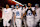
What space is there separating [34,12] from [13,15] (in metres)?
0.79

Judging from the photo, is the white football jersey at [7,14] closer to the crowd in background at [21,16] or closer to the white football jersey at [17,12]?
the crowd in background at [21,16]

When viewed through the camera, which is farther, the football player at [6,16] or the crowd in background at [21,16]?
the football player at [6,16]

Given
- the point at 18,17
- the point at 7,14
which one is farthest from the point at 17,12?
the point at 7,14

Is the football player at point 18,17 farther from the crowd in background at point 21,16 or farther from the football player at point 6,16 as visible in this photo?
the football player at point 6,16

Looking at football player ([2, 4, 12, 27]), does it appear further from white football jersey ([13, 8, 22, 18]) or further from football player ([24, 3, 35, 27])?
football player ([24, 3, 35, 27])

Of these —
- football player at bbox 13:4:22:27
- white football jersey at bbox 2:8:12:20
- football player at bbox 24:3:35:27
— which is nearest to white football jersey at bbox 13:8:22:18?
→ football player at bbox 13:4:22:27

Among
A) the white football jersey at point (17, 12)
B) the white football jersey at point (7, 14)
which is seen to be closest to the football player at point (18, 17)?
the white football jersey at point (17, 12)

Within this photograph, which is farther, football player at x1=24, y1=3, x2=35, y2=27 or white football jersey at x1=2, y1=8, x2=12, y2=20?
white football jersey at x1=2, y1=8, x2=12, y2=20

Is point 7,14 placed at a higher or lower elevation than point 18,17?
higher

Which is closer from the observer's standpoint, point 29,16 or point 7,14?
point 29,16

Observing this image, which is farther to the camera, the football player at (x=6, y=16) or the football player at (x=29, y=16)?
the football player at (x=6, y=16)

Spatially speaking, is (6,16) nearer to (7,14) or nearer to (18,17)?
(7,14)

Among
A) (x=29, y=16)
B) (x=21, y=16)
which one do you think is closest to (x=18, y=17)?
(x=21, y=16)

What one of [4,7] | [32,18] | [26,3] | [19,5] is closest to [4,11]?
[4,7]
